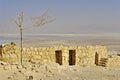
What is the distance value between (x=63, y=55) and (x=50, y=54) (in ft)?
3.09

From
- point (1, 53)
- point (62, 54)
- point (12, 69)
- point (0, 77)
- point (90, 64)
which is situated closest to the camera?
point (0, 77)

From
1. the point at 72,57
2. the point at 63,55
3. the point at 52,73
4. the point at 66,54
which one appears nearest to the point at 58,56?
the point at 63,55

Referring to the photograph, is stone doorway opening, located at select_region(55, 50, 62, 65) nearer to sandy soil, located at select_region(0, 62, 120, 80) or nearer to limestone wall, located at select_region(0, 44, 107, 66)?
limestone wall, located at select_region(0, 44, 107, 66)

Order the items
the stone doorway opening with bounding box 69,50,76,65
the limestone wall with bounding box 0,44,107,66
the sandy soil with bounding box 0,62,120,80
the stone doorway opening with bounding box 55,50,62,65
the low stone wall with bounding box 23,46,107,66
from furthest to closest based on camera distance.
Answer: the stone doorway opening with bounding box 69,50,76,65, the stone doorway opening with bounding box 55,50,62,65, the low stone wall with bounding box 23,46,107,66, the limestone wall with bounding box 0,44,107,66, the sandy soil with bounding box 0,62,120,80

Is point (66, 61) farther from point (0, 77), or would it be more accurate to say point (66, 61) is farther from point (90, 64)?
point (0, 77)

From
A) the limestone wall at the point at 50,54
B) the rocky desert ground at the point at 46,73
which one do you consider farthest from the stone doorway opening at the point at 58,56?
the rocky desert ground at the point at 46,73

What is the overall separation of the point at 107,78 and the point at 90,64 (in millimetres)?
6845

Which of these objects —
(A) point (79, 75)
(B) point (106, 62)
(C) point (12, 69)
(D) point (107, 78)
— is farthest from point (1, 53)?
(B) point (106, 62)

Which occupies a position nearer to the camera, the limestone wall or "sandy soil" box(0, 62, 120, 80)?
"sandy soil" box(0, 62, 120, 80)

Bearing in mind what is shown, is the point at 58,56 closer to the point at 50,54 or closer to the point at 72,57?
the point at 50,54

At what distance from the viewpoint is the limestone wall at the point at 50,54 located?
57.9ft

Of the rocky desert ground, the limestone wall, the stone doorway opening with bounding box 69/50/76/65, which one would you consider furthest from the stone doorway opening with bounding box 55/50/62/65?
the rocky desert ground

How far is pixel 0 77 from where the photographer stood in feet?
44.1

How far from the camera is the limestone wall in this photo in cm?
1766
